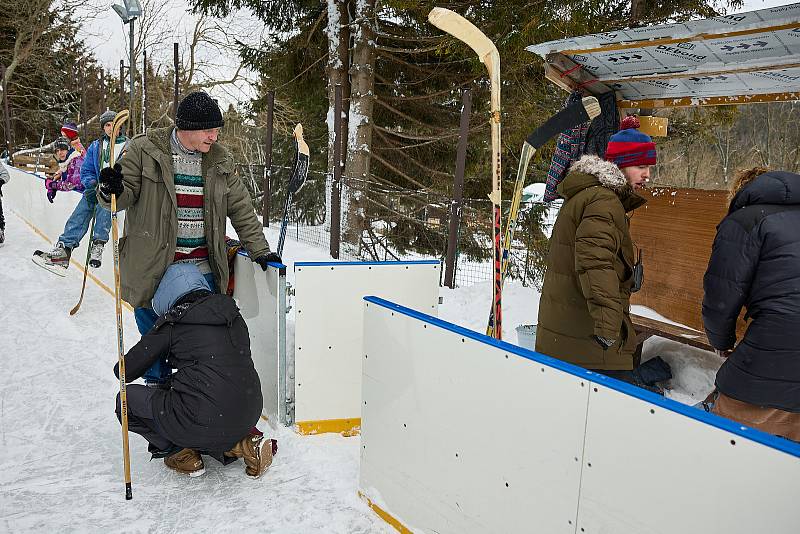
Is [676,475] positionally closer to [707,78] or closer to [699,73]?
[699,73]

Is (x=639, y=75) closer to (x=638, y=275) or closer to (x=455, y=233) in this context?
(x=638, y=275)

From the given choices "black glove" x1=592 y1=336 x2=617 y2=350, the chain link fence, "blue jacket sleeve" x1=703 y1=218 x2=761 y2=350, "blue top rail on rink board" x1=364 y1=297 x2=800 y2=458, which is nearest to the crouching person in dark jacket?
"blue top rail on rink board" x1=364 y1=297 x2=800 y2=458

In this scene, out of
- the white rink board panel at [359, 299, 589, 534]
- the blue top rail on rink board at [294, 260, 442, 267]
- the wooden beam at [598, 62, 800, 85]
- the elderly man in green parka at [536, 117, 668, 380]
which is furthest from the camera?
the wooden beam at [598, 62, 800, 85]

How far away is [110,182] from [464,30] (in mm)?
1922

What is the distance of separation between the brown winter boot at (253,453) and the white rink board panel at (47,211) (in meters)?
3.52

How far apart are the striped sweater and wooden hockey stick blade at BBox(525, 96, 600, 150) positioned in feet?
6.77

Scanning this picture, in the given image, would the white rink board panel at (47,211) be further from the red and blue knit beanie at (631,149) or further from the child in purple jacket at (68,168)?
the red and blue knit beanie at (631,149)

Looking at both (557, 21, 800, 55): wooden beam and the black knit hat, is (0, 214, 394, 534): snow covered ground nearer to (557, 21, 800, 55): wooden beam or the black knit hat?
the black knit hat

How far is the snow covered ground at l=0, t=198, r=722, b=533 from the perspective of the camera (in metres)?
2.89

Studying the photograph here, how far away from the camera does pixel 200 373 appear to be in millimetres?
2943

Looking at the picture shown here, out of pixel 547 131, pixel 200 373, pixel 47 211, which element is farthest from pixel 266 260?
pixel 47 211

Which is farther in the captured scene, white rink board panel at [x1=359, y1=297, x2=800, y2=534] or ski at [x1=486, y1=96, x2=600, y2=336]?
ski at [x1=486, y1=96, x2=600, y2=336]

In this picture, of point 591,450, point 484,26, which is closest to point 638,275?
point 591,450

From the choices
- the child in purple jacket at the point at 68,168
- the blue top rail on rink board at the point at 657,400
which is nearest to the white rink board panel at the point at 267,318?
the blue top rail on rink board at the point at 657,400
